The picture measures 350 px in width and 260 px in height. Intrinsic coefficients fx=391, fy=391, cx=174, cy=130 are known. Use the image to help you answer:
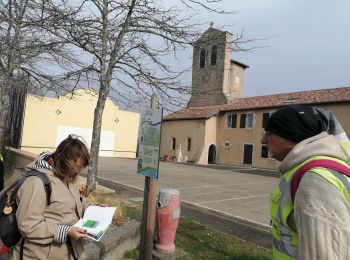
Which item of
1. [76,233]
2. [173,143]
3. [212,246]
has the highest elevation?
[173,143]

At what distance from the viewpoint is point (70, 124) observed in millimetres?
37906

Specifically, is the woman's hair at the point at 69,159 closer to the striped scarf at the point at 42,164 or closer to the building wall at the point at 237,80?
the striped scarf at the point at 42,164

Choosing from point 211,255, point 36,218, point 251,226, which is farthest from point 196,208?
point 36,218

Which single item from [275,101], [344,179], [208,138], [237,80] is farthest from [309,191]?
[237,80]

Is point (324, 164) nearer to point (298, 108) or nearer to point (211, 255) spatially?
point (298, 108)

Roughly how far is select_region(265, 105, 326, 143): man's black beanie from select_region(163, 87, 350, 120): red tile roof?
103 feet

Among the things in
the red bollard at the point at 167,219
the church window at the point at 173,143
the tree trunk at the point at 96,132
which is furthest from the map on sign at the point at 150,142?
the church window at the point at 173,143

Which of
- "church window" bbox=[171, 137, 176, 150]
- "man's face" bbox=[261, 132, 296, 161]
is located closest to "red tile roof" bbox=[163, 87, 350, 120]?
"church window" bbox=[171, 137, 176, 150]

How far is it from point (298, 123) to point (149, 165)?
3374mm

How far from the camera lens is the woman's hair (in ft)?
8.86

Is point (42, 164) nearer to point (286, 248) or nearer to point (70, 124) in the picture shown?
point (286, 248)

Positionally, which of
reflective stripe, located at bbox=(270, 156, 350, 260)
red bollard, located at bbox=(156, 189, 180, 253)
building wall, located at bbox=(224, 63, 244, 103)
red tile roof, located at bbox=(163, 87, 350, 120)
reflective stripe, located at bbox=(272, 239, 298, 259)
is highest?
building wall, located at bbox=(224, 63, 244, 103)

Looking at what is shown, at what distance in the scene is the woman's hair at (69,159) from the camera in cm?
270

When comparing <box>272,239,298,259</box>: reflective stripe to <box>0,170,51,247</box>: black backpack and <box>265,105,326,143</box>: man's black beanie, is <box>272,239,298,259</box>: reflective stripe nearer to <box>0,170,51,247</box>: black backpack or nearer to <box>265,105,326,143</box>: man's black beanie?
<box>265,105,326,143</box>: man's black beanie
